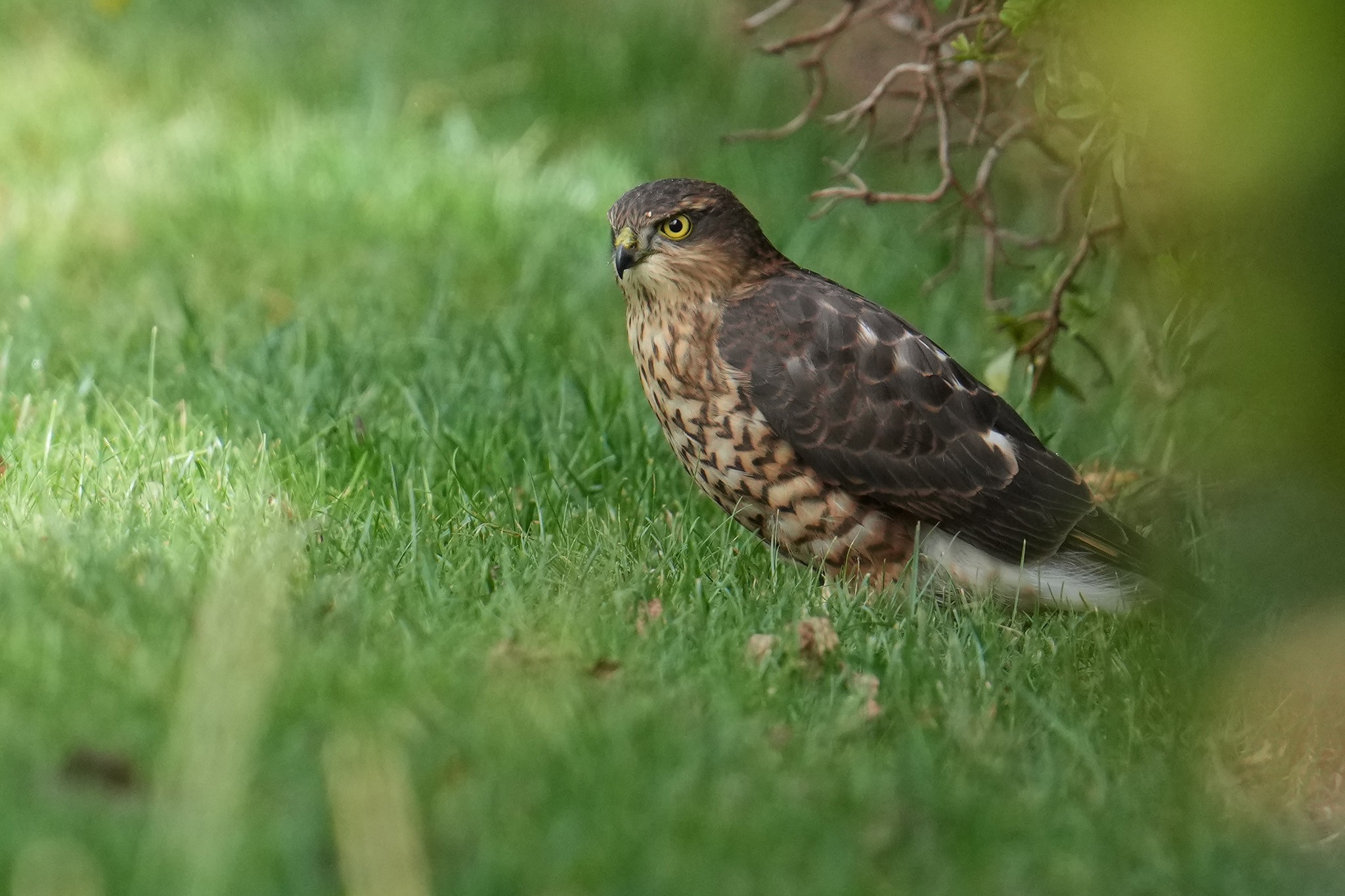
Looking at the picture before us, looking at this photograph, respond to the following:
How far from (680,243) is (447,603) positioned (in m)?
1.40

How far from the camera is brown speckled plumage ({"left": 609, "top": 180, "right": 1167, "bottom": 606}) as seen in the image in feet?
13.4

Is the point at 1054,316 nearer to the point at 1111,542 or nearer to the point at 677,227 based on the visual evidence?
the point at 1111,542

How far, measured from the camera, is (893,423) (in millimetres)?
4125

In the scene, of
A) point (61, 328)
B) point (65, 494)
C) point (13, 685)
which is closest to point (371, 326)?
point (61, 328)

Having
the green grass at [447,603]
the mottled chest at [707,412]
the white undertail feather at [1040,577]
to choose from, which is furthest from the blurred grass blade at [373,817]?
the white undertail feather at [1040,577]

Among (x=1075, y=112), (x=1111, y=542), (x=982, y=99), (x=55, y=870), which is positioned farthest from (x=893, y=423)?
(x=55, y=870)

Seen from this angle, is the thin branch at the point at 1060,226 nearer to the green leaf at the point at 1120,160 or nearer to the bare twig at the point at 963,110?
the bare twig at the point at 963,110

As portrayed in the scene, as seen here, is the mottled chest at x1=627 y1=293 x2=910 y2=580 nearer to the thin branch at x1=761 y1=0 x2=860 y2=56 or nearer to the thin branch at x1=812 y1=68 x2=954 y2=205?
the thin branch at x1=812 y1=68 x2=954 y2=205

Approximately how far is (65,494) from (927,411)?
2132 mm

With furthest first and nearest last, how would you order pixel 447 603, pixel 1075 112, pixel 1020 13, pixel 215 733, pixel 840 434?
pixel 840 434
pixel 1075 112
pixel 1020 13
pixel 447 603
pixel 215 733

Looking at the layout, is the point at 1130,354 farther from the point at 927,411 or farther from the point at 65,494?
the point at 65,494

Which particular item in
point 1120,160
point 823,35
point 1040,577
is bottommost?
point 1040,577

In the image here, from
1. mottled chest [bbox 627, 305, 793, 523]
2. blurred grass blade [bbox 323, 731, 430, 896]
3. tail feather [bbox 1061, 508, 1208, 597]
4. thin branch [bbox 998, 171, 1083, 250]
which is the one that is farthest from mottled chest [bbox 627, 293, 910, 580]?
blurred grass blade [bbox 323, 731, 430, 896]

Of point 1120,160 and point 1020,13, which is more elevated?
point 1020,13
